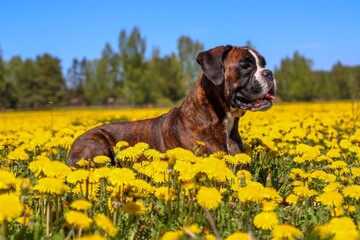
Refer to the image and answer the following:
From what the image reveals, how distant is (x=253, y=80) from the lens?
17.9 ft

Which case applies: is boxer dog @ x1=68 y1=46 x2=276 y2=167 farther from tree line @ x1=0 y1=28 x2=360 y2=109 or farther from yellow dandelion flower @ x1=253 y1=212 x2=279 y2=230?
tree line @ x1=0 y1=28 x2=360 y2=109

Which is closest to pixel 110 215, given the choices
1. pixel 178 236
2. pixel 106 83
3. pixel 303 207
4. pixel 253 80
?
pixel 178 236

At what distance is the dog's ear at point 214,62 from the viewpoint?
17.0ft

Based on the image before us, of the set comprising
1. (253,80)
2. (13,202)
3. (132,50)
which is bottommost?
(13,202)

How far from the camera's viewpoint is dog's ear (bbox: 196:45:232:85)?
5.19 m

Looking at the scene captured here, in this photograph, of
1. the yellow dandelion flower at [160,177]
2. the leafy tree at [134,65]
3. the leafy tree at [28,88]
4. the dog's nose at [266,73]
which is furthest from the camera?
the leafy tree at [28,88]

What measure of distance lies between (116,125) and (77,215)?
407cm

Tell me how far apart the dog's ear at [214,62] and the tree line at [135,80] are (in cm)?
5614

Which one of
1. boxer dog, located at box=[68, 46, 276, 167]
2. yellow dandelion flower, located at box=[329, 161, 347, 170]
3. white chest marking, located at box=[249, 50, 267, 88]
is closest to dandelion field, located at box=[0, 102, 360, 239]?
yellow dandelion flower, located at box=[329, 161, 347, 170]

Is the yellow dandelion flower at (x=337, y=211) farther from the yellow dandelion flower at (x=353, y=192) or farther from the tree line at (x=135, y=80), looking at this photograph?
the tree line at (x=135, y=80)

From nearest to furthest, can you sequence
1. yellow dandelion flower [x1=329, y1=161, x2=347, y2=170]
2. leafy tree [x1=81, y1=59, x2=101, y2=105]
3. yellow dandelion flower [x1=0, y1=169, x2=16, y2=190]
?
yellow dandelion flower [x1=0, y1=169, x2=16, y2=190] < yellow dandelion flower [x1=329, y1=161, x2=347, y2=170] < leafy tree [x1=81, y1=59, x2=101, y2=105]

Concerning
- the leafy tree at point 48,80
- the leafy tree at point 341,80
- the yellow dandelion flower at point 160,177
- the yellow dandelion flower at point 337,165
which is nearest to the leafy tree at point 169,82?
the leafy tree at point 48,80

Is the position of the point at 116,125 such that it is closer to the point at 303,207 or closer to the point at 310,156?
the point at 310,156

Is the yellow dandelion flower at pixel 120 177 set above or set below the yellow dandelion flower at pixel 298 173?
above
